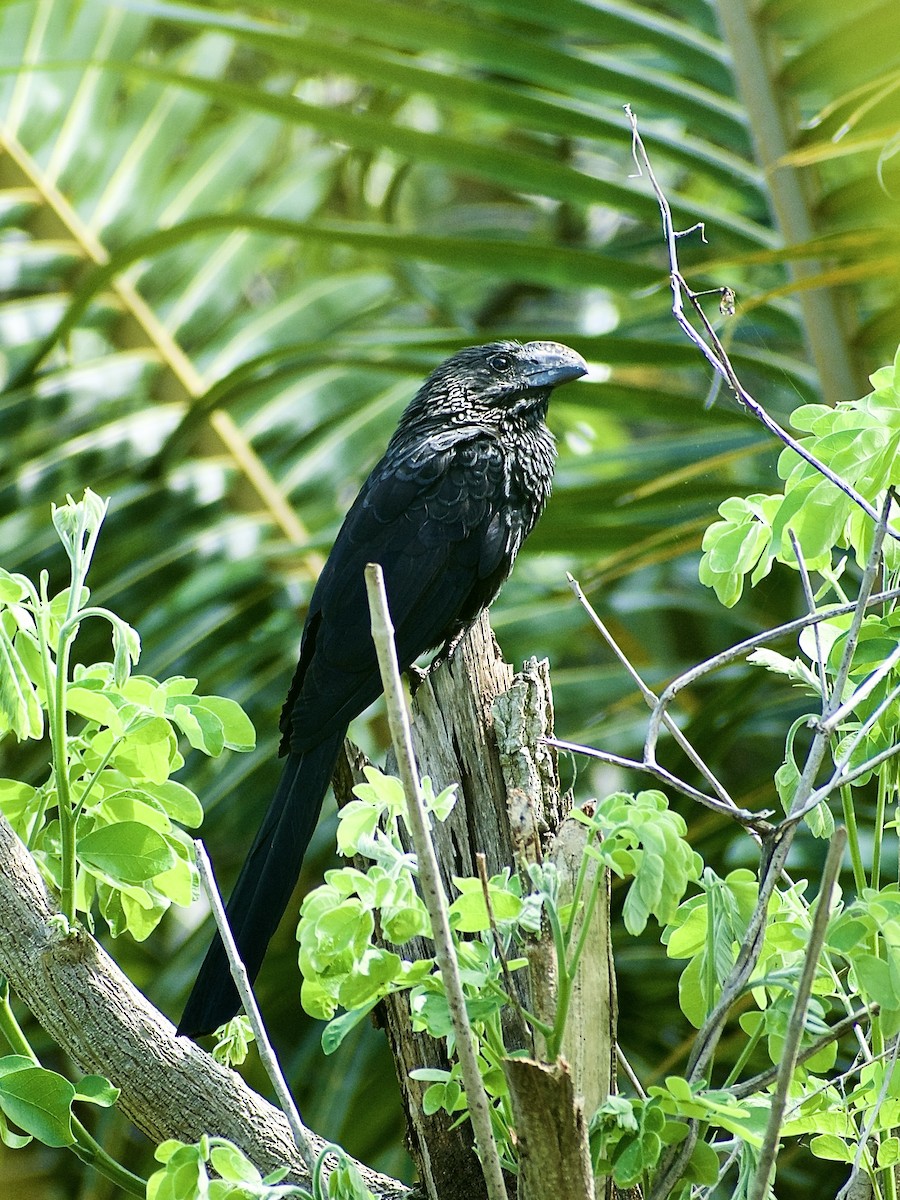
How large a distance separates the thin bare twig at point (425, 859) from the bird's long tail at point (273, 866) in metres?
0.80

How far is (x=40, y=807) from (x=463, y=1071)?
580 millimetres

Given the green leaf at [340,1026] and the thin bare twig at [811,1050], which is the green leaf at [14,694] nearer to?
the green leaf at [340,1026]

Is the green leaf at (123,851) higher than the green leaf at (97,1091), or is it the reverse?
the green leaf at (123,851)

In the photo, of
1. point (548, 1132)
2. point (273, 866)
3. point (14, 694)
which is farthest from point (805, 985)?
point (273, 866)

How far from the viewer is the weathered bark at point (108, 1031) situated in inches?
48.1

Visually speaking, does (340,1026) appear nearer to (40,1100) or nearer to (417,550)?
(40,1100)

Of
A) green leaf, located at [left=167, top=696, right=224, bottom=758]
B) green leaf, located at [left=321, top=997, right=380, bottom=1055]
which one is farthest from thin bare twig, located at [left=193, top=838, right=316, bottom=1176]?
green leaf, located at [left=167, top=696, right=224, bottom=758]

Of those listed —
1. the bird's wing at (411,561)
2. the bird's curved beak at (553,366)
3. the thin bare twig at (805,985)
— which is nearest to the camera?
the thin bare twig at (805,985)

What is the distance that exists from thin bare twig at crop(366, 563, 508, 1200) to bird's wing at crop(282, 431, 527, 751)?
1271mm

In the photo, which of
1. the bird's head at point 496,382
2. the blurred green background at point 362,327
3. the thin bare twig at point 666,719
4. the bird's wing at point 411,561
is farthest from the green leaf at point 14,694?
the bird's head at point 496,382

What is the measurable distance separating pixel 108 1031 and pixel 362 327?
256cm

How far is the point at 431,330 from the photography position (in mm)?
2891

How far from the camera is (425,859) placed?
90 cm

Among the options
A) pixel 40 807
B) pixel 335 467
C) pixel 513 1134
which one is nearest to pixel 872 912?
pixel 513 1134
